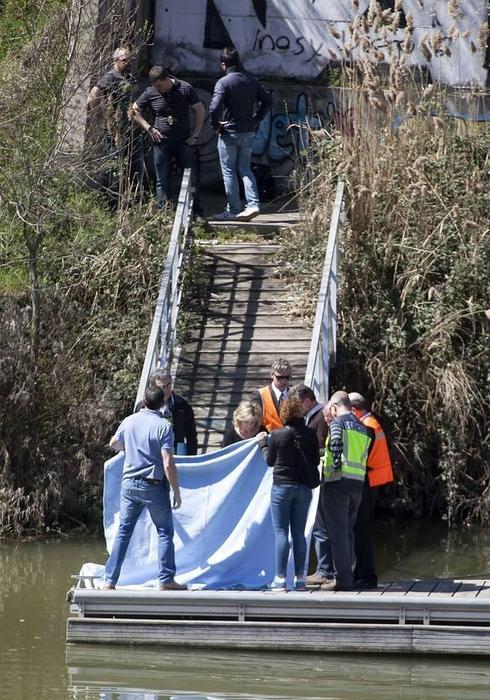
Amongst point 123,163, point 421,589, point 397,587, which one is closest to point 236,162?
point 123,163

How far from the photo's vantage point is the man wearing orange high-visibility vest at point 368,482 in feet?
37.9

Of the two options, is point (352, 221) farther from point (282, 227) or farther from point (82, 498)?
point (82, 498)

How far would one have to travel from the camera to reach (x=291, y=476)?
1093 cm

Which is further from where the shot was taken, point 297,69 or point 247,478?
point 297,69

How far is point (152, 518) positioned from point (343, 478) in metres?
1.53

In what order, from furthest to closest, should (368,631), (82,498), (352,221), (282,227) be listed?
(282,227) → (352,221) → (82,498) → (368,631)

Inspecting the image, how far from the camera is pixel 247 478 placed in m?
11.4

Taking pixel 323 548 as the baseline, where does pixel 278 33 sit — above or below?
above

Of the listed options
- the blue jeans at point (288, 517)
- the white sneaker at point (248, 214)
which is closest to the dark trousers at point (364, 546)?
the blue jeans at point (288, 517)

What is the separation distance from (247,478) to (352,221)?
568cm

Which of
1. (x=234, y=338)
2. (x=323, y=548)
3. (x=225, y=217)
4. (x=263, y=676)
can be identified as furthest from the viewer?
(x=225, y=217)

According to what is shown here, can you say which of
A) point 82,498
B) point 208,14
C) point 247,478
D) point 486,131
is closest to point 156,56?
point 208,14

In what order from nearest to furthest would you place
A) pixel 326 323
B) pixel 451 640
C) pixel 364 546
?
pixel 451 640 < pixel 364 546 < pixel 326 323

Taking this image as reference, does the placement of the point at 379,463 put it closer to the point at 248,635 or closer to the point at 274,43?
the point at 248,635
